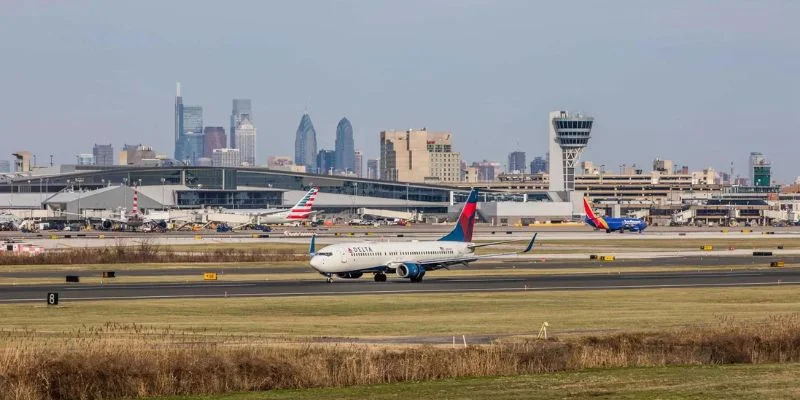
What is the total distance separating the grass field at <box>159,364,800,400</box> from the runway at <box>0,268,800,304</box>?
129ft

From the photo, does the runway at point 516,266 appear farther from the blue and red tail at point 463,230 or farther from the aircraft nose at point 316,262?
the aircraft nose at point 316,262

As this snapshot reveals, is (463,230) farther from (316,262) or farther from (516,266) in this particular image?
(516,266)

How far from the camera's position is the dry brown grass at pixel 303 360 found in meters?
32.2

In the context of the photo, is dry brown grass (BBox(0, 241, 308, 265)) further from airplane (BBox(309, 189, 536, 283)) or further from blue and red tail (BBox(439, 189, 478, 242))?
airplane (BBox(309, 189, 536, 283))

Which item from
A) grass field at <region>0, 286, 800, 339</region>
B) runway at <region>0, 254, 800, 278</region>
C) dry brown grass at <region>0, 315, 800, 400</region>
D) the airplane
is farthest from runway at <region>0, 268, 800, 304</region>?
dry brown grass at <region>0, 315, 800, 400</region>

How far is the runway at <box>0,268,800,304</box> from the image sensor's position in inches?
2876

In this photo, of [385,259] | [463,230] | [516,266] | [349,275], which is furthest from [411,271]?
[516,266]

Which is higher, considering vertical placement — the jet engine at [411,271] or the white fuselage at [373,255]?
the white fuselage at [373,255]

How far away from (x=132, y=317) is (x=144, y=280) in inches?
1287

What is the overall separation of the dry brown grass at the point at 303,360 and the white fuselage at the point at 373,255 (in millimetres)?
40417

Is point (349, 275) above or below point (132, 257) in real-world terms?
below

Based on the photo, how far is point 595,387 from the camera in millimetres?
31375

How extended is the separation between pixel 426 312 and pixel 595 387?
1157 inches

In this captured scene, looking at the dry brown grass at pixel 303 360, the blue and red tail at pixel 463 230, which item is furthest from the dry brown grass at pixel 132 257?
the dry brown grass at pixel 303 360
